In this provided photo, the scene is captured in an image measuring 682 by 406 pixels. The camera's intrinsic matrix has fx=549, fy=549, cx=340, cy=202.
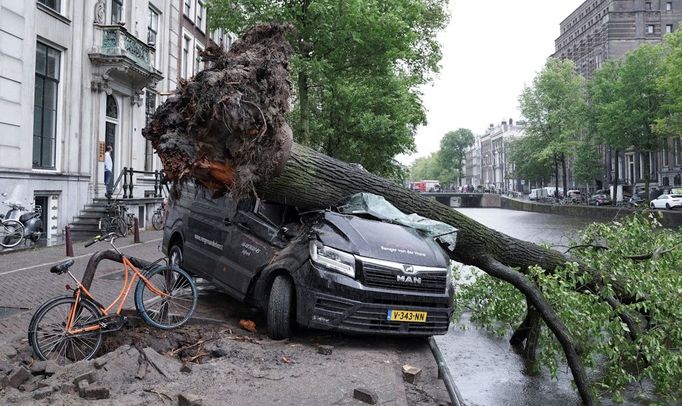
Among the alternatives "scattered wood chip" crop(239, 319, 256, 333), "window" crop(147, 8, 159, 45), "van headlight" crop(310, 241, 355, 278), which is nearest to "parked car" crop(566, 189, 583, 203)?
"window" crop(147, 8, 159, 45)

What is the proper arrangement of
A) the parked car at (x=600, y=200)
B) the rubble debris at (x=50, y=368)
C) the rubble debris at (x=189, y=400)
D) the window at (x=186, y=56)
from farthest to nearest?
the parked car at (x=600, y=200) → the window at (x=186, y=56) → the rubble debris at (x=50, y=368) → the rubble debris at (x=189, y=400)

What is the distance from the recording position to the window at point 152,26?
22422 mm

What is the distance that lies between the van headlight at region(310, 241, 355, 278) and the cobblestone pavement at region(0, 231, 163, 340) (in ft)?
8.92

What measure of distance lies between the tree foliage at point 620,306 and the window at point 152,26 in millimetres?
19576

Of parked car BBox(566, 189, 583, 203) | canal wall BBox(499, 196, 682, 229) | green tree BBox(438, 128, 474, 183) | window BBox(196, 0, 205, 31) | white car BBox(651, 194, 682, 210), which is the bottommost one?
canal wall BBox(499, 196, 682, 229)

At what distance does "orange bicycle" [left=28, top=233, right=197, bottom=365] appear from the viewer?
15.8 feet

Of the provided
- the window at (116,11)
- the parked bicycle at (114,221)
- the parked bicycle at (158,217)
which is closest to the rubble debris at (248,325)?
the parked bicycle at (114,221)

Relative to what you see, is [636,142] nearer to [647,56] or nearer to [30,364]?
[647,56]

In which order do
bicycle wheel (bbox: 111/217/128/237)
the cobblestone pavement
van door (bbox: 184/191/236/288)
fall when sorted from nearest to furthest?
the cobblestone pavement, van door (bbox: 184/191/236/288), bicycle wheel (bbox: 111/217/128/237)

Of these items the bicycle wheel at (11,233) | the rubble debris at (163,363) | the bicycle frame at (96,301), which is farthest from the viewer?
the bicycle wheel at (11,233)

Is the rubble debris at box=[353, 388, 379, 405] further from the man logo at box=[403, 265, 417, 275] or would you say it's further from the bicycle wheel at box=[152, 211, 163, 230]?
the bicycle wheel at box=[152, 211, 163, 230]

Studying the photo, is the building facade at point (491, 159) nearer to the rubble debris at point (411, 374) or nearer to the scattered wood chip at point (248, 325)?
the scattered wood chip at point (248, 325)

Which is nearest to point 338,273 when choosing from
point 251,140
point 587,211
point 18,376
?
point 251,140

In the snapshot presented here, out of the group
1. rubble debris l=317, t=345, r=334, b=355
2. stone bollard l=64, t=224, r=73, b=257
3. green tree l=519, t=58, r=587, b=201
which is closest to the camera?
rubble debris l=317, t=345, r=334, b=355
